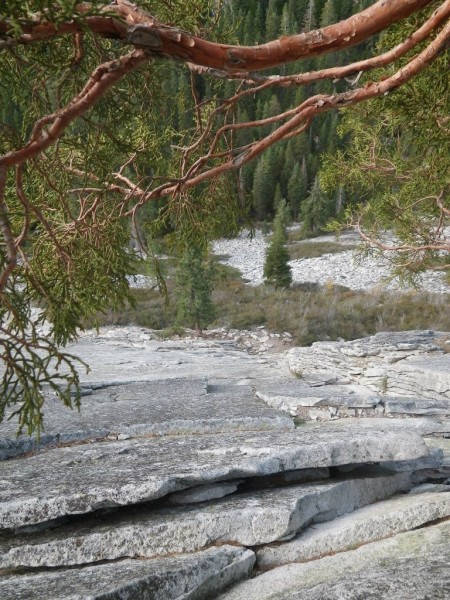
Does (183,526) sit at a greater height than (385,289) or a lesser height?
greater

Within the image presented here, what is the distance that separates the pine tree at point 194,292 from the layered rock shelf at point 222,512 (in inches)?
597

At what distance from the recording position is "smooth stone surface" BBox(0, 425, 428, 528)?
3.76 metres

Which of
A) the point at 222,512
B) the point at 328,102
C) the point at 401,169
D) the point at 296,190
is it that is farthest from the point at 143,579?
the point at 296,190

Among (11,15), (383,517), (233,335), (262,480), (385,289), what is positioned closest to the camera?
(11,15)

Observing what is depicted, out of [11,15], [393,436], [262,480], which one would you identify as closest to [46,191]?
[11,15]

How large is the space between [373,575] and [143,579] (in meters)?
1.42

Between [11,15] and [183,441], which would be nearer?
[11,15]

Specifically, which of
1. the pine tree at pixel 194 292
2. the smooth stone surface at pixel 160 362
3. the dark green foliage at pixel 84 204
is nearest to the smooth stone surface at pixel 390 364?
the smooth stone surface at pixel 160 362

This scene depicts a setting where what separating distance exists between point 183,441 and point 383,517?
2202mm

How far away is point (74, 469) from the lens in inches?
177

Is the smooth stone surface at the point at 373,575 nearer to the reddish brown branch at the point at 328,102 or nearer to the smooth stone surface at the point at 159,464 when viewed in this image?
the smooth stone surface at the point at 159,464

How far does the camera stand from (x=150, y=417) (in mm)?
6574

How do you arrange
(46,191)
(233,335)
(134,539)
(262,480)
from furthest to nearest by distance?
(233,335) < (46,191) < (262,480) < (134,539)

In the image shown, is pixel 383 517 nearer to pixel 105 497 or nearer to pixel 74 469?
pixel 105 497
